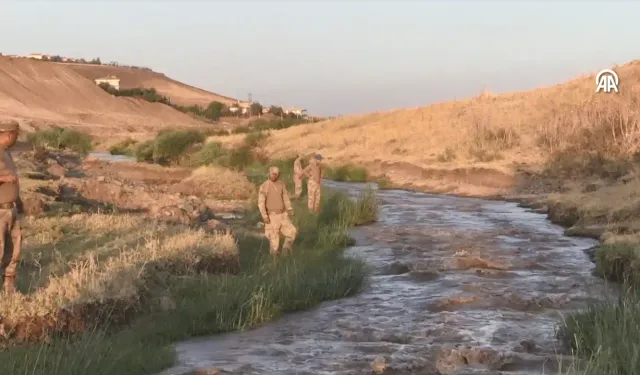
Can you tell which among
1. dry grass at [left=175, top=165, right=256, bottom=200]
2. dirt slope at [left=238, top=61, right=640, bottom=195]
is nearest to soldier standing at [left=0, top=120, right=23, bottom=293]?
dry grass at [left=175, top=165, right=256, bottom=200]

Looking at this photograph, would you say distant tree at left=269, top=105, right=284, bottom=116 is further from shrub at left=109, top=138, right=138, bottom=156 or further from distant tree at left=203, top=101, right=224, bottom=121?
shrub at left=109, top=138, right=138, bottom=156

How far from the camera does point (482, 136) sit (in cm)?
4166

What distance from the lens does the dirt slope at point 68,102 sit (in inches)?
4767

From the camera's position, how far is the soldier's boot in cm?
912

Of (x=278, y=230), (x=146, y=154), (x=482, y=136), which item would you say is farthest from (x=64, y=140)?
(x=278, y=230)

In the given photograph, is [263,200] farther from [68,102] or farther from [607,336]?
[68,102]

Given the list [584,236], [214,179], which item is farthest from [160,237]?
[214,179]

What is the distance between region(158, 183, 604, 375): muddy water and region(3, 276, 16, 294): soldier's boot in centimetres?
208

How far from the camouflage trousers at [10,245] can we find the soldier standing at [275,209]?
17.6 feet

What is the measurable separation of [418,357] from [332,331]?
1.68 meters
